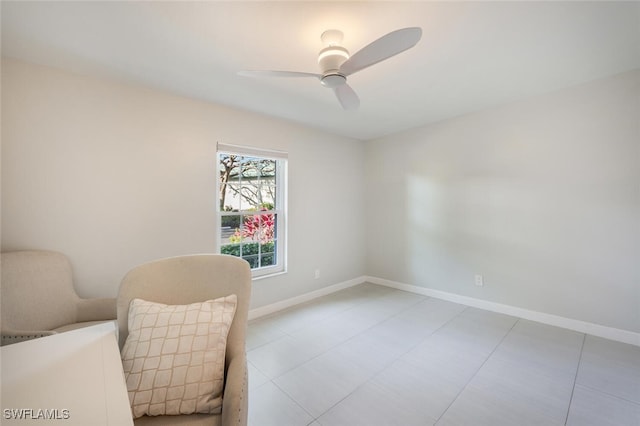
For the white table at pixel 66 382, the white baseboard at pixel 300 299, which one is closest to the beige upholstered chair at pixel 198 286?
the white table at pixel 66 382

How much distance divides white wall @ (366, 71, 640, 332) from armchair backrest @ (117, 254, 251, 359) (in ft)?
9.89

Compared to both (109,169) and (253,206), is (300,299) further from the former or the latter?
(109,169)

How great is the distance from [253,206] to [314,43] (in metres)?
1.97

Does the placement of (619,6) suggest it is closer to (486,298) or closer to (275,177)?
(486,298)

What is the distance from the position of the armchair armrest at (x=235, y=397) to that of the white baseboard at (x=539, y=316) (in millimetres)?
3157

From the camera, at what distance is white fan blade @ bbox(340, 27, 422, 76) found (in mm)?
1261

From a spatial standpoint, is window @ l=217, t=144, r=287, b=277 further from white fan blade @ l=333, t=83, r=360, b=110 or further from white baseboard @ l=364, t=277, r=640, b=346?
white baseboard @ l=364, t=277, r=640, b=346

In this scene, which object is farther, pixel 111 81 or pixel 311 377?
pixel 111 81

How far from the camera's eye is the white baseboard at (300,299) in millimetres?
3098

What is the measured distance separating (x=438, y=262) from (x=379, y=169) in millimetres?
1669

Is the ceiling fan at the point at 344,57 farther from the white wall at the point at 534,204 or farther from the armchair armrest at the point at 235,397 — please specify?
the white wall at the point at 534,204

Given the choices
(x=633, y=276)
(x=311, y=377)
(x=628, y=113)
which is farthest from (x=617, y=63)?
(x=311, y=377)

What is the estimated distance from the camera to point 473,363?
214 cm

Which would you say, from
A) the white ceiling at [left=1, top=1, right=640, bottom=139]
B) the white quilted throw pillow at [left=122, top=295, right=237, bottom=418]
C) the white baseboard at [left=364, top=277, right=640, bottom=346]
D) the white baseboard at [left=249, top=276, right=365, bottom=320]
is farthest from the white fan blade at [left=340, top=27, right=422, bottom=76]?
the white baseboard at [left=364, top=277, right=640, bottom=346]
